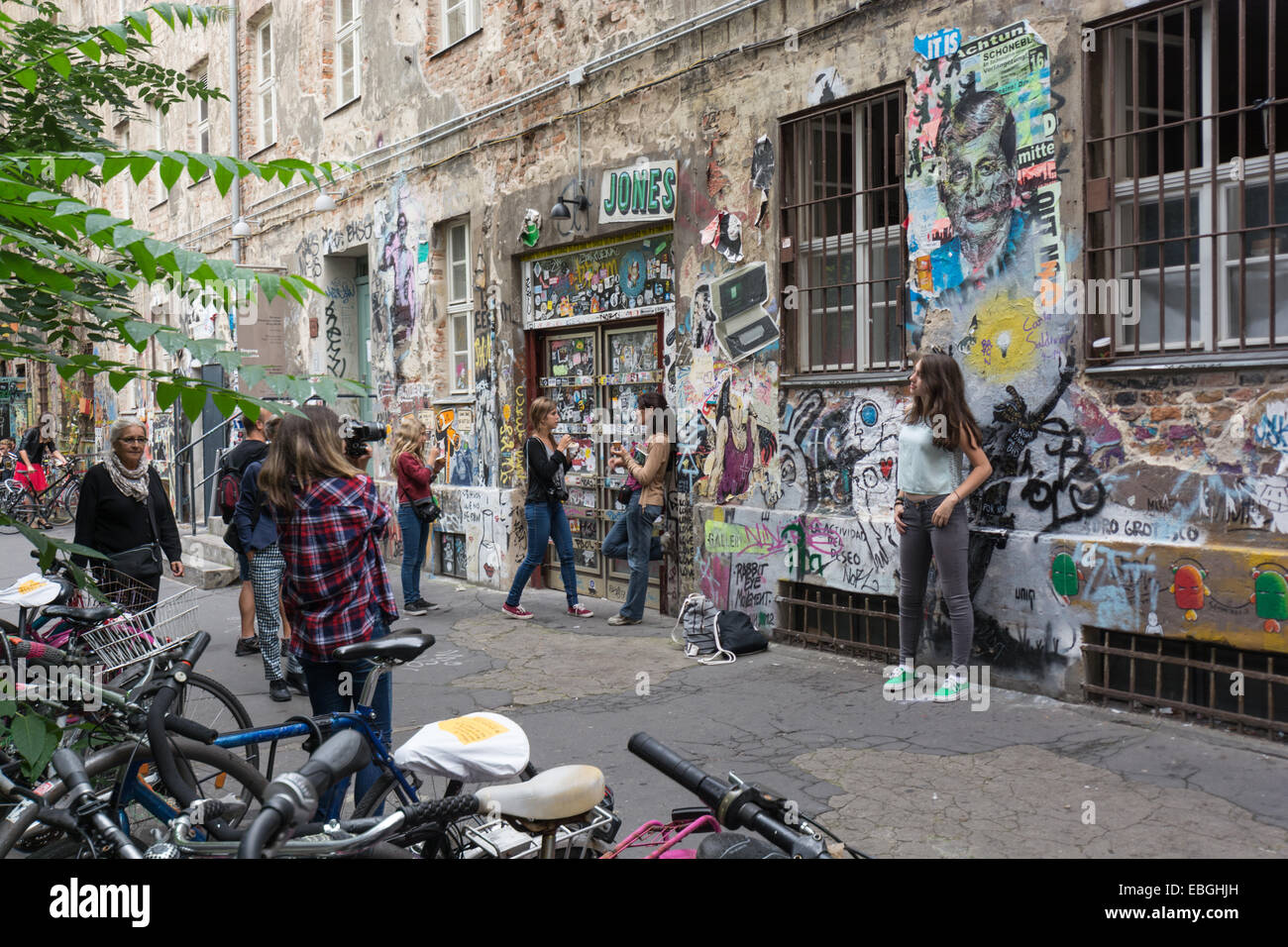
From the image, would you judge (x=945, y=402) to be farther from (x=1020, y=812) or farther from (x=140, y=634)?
(x=140, y=634)

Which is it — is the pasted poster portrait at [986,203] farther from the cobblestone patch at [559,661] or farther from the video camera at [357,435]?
the video camera at [357,435]

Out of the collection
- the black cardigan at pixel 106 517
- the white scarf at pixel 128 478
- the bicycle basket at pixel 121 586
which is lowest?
the bicycle basket at pixel 121 586

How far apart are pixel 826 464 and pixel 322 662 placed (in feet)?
14.2

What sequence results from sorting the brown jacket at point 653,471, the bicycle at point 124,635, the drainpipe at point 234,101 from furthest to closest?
the drainpipe at point 234,101, the brown jacket at point 653,471, the bicycle at point 124,635

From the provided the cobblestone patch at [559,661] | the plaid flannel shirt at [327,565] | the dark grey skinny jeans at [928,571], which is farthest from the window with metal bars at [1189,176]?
the plaid flannel shirt at [327,565]

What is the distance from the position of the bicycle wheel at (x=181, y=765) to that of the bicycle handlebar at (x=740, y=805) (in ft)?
5.80

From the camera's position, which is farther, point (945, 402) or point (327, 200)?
point (327, 200)

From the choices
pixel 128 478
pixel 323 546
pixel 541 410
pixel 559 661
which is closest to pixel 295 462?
pixel 323 546

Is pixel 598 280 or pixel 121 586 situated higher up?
pixel 598 280

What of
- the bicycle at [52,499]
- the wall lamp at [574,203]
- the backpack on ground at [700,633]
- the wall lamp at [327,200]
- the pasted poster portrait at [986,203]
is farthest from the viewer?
the bicycle at [52,499]

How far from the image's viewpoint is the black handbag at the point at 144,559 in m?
6.88

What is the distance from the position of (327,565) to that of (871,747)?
2.93 m

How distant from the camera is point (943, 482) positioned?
21.6ft

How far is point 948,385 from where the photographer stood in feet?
21.5
